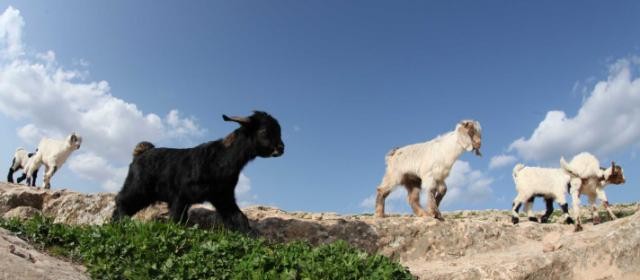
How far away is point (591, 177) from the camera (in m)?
11.1

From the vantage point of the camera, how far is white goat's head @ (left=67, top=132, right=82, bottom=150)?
15.5 meters

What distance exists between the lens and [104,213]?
8.77m

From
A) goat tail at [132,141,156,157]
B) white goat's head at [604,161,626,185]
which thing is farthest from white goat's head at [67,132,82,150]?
white goat's head at [604,161,626,185]

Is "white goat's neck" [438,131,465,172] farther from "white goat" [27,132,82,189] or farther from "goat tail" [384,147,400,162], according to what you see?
"white goat" [27,132,82,189]

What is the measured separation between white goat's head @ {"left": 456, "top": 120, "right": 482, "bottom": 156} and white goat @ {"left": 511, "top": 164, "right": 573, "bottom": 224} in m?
3.01

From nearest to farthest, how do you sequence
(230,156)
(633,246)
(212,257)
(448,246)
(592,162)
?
(212,257)
(633,246)
(230,156)
(448,246)
(592,162)

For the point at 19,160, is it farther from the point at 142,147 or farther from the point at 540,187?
the point at 540,187

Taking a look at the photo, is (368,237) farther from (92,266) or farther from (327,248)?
(92,266)

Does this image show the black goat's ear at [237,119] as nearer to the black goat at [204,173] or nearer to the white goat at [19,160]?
the black goat at [204,173]

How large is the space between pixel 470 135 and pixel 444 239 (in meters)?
2.68

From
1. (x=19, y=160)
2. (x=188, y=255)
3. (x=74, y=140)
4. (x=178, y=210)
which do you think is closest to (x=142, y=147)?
(x=178, y=210)

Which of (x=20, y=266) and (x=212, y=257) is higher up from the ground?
(x=212, y=257)

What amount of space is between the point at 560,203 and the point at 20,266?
36.3 feet

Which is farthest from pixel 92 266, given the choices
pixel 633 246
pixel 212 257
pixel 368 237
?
pixel 633 246
